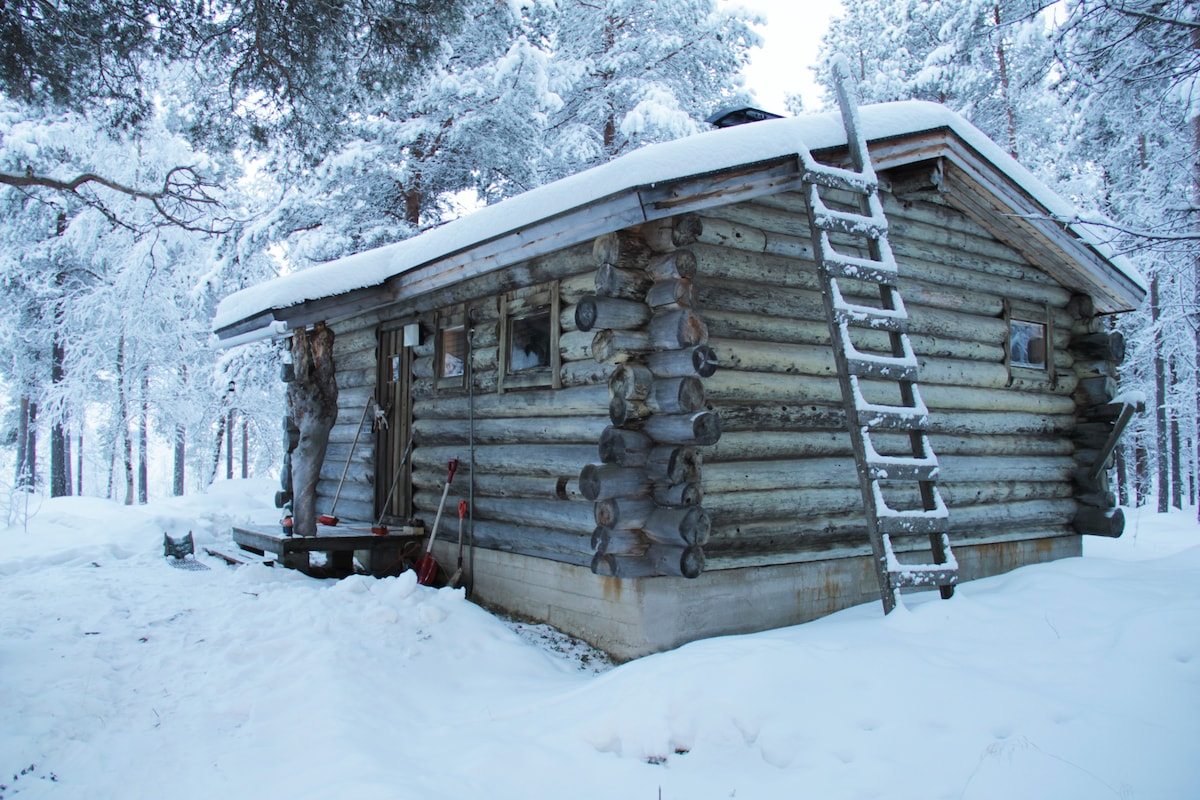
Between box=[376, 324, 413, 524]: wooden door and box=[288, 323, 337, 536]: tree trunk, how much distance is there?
3.65 ft

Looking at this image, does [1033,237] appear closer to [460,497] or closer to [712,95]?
[460,497]

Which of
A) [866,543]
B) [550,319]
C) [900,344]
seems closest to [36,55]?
[550,319]

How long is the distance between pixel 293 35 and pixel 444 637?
535 centimetres

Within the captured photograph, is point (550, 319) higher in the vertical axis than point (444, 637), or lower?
higher

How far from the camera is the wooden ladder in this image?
17.3ft

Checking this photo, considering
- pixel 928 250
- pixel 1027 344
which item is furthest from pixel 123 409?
pixel 1027 344

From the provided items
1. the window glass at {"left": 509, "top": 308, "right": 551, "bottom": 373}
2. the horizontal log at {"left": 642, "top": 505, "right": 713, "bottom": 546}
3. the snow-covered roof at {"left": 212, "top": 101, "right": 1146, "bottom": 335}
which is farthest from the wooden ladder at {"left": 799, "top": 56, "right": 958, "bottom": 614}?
the window glass at {"left": 509, "top": 308, "right": 551, "bottom": 373}

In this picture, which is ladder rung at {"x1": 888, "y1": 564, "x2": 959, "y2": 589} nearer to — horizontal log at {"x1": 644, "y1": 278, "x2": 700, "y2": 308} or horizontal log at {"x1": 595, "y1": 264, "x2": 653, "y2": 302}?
horizontal log at {"x1": 644, "y1": 278, "x2": 700, "y2": 308}

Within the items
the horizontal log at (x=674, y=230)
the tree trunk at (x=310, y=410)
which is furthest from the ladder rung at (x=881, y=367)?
the tree trunk at (x=310, y=410)

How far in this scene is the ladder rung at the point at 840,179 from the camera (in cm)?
601

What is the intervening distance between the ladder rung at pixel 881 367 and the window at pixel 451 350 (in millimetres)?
4148

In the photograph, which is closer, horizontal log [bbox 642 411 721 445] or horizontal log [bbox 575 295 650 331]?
horizontal log [bbox 642 411 721 445]

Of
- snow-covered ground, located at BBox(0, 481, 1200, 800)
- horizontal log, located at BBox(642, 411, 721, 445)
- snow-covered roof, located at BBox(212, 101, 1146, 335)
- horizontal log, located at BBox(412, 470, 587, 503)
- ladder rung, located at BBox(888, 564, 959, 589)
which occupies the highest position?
snow-covered roof, located at BBox(212, 101, 1146, 335)

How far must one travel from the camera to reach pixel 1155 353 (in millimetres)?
19359
